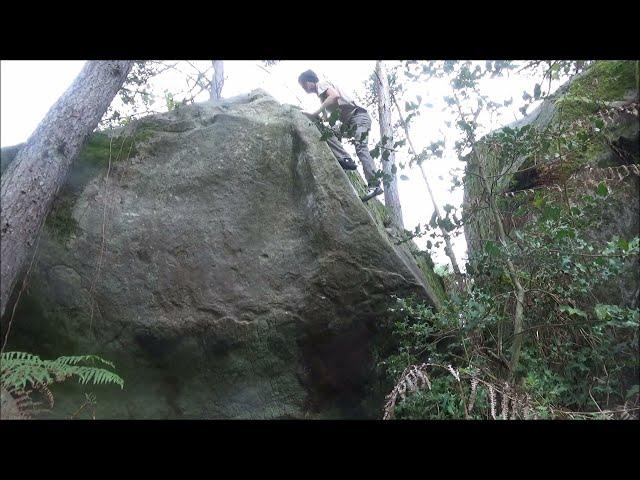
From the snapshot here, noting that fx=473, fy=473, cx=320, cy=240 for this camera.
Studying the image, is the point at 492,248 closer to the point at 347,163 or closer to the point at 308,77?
the point at 347,163

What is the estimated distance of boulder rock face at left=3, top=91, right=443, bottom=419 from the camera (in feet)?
12.1

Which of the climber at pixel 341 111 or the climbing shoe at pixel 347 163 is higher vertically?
the climber at pixel 341 111

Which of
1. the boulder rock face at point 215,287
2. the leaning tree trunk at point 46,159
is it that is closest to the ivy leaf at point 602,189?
the boulder rock face at point 215,287

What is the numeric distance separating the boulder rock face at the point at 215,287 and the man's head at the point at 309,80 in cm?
104

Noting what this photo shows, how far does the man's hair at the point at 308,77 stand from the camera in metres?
4.88

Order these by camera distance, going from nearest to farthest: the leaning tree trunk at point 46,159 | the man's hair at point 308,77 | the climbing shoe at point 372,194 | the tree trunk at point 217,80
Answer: the leaning tree trunk at point 46,159, the climbing shoe at point 372,194, the man's hair at point 308,77, the tree trunk at point 217,80

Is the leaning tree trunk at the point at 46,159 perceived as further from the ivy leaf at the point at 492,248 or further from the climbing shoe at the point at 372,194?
the ivy leaf at the point at 492,248

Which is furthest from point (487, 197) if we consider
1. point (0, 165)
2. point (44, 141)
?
point (0, 165)

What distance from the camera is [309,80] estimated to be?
4906 millimetres

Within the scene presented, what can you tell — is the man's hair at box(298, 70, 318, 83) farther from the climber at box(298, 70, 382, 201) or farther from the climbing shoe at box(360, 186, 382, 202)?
the climbing shoe at box(360, 186, 382, 202)

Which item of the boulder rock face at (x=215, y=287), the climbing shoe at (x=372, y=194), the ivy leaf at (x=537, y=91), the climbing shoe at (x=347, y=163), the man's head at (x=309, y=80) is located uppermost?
the man's head at (x=309, y=80)

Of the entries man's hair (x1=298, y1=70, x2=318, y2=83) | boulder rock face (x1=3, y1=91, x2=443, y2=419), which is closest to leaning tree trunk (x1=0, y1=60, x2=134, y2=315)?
boulder rock face (x1=3, y1=91, x2=443, y2=419)

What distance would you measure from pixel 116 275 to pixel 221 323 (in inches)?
36.2

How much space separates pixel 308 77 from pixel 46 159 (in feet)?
8.60
